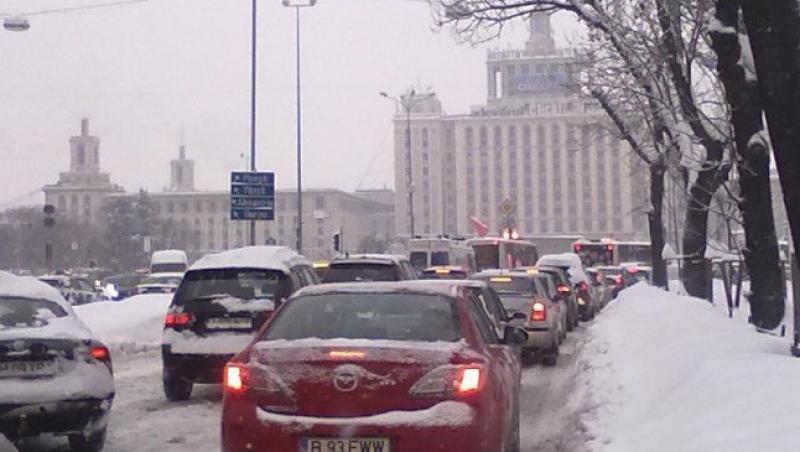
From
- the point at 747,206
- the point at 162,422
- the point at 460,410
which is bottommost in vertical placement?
the point at 162,422

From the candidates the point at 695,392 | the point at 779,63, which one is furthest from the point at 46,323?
the point at 779,63

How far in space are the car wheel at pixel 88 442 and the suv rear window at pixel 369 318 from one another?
2.44 metres

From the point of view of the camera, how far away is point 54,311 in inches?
392

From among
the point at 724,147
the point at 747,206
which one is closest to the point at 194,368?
the point at 747,206

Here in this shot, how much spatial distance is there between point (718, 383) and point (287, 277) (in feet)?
24.6

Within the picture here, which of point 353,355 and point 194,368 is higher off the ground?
point 353,355

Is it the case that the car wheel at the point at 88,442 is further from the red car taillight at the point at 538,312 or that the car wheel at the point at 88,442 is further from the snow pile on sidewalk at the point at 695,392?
the red car taillight at the point at 538,312

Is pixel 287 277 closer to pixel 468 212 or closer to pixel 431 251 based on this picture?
pixel 431 251

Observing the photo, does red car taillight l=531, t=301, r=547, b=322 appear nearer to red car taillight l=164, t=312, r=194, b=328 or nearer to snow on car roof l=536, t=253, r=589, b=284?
red car taillight l=164, t=312, r=194, b=328

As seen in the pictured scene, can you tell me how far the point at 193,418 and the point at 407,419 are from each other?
19.0ft

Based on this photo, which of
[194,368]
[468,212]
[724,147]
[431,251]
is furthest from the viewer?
[468,212]

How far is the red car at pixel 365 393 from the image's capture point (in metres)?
6.89

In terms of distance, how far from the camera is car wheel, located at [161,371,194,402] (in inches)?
537

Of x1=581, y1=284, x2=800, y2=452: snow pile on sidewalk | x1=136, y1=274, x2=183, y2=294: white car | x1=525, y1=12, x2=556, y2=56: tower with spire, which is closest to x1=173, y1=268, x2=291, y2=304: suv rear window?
x1=581, y1=284, x2=800, y2=452: snow pile on sidewalk
